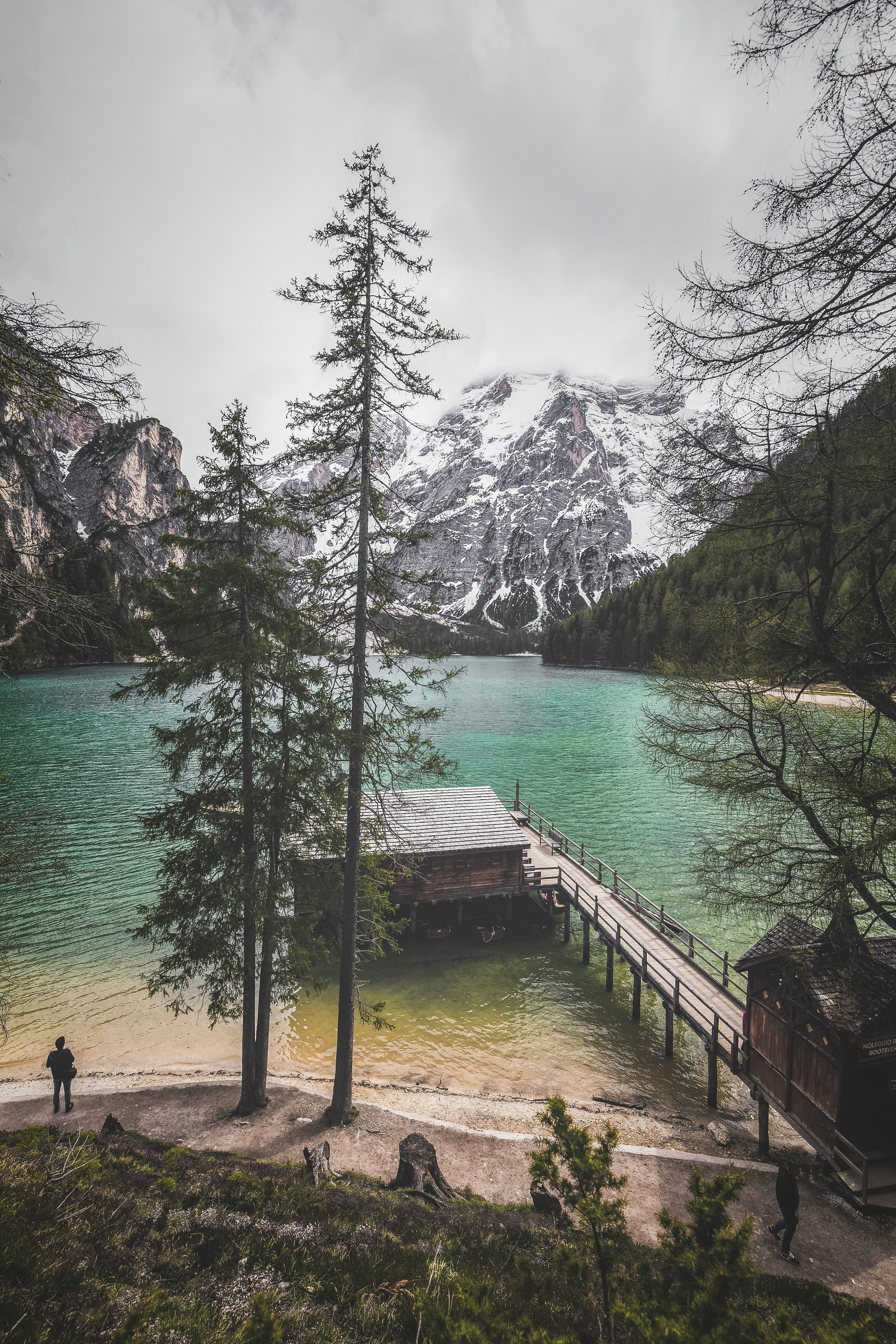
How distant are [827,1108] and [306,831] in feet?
39.0

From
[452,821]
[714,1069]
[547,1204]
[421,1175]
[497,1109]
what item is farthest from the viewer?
[452,821]

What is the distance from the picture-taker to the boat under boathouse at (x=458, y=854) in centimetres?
2264

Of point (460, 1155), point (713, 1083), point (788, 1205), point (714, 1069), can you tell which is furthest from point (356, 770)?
point (713, 1083)

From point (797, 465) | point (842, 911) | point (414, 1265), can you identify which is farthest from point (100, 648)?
point (842, 911)

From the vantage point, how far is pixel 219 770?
1230 centimetres

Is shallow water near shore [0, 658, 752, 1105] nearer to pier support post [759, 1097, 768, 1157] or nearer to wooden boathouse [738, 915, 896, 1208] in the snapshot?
pier support post [759, 1097, 768, 1157]

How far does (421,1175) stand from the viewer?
941 cm

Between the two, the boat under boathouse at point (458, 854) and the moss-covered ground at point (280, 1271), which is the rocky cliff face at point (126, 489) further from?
the moss-covered ground at point (280, 1271)

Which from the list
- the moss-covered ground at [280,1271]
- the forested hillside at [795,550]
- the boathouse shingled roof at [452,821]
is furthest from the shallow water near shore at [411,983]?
the forested hillside at [795,550]

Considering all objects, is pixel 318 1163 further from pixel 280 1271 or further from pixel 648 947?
pixel 648 947

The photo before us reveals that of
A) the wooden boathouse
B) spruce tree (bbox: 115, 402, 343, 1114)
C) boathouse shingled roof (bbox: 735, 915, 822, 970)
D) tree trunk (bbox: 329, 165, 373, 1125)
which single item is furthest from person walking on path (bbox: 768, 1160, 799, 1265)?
spruce tree (bbox: 115, 402, 343, 1114)

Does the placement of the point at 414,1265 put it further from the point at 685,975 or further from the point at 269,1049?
the point at 685,975

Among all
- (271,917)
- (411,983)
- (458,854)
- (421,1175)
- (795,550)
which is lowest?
(411,983)

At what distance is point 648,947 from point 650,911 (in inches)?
117
